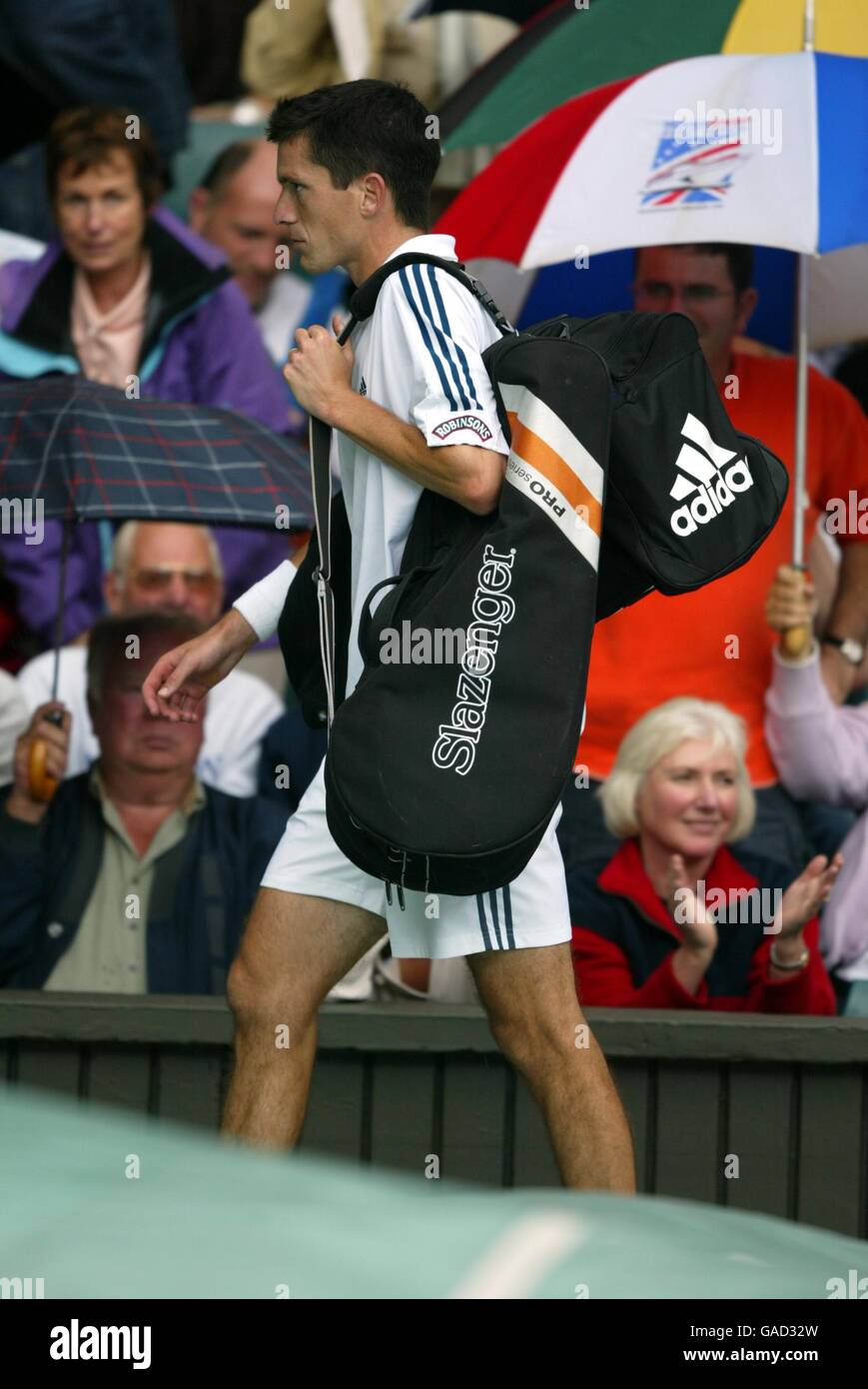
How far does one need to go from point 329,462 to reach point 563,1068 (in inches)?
37.2

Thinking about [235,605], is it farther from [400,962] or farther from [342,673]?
[400,962]

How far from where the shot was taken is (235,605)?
10.6 feet

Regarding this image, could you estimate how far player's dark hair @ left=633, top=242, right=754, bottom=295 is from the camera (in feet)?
16.0

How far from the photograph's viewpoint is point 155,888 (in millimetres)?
4461

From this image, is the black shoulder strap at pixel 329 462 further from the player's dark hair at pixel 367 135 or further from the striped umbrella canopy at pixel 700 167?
the striped umbrella canopy at pixel 700 167

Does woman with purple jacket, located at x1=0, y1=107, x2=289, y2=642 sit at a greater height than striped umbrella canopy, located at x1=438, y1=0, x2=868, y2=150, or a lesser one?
lesser

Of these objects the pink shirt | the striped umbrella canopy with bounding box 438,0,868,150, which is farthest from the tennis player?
the pink shirt

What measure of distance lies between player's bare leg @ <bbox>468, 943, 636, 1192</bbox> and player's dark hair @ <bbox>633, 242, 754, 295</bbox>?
8.04 ft

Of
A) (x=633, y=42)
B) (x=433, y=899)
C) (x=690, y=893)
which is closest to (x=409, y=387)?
(x=433, y=899)

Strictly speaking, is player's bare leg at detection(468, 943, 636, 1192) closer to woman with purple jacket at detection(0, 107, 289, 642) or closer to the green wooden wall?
the green wooden wall

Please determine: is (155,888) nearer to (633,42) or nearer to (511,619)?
(511,619)

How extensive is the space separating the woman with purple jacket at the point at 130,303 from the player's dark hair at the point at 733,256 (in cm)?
148

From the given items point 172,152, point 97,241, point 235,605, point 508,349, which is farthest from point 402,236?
point 172,152
